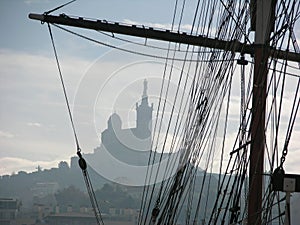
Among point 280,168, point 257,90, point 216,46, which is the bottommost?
point 280,168

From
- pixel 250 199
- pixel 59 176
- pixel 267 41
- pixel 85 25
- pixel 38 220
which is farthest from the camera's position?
pixel 59 176

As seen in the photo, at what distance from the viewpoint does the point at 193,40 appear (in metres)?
10.7

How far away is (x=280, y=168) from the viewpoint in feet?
16.4

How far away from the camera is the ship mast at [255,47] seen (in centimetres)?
681

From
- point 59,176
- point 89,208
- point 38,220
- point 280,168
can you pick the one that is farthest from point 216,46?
point 59,176

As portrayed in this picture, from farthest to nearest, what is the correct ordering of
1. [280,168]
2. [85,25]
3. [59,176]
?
[59,176] < [85,25] < [280,168]

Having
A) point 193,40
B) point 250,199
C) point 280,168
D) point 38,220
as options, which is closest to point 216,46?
point 193,40

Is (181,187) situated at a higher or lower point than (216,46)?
lower

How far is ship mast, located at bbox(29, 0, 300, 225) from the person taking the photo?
6.81m

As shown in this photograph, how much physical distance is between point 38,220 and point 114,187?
2317mm

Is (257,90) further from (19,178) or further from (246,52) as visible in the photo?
(19,178)

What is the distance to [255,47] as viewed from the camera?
839 centimetres

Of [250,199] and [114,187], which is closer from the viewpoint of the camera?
[250,199]

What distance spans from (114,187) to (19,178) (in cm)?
299
